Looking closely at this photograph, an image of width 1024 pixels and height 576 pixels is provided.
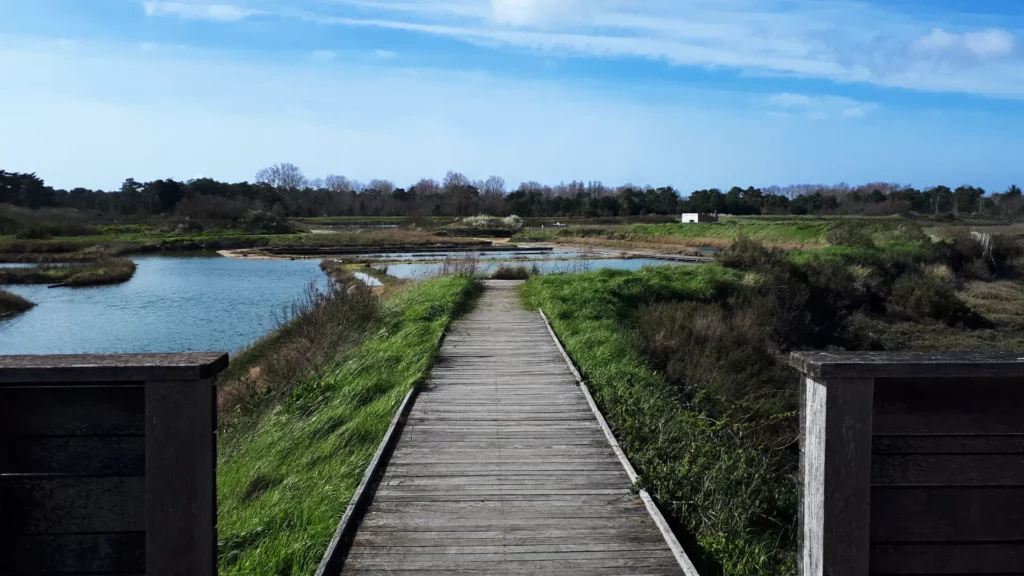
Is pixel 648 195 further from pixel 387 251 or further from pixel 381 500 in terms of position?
pixel 381 500

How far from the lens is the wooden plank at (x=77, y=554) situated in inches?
101

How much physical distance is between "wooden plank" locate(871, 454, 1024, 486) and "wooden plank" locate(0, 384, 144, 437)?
2.55 metres

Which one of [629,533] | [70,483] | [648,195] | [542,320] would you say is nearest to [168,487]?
[70,483]

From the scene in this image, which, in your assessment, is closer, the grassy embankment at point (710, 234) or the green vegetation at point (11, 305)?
the green vegetation at point (11, 305)

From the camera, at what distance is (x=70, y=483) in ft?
8.37

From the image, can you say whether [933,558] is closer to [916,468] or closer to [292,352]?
[916,468]

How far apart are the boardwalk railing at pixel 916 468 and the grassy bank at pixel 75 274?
31.4 metres

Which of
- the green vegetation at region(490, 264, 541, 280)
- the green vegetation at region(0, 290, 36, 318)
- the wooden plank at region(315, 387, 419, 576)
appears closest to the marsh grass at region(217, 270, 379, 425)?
the wooden plank at region(315, 387, 419, 576)

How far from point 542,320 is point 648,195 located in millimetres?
69678

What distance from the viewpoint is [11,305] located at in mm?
22562

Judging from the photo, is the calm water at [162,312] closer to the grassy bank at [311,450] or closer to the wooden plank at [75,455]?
the grassy bank at [311,450]

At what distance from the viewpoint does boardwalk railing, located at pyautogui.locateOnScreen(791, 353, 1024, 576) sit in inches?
Answer: 104

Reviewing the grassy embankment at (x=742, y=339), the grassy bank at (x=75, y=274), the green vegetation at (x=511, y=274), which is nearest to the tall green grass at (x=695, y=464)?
the grassy embankment at (x=742, y=339)

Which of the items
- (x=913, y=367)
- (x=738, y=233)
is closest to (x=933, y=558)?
(x=913, y=367)
